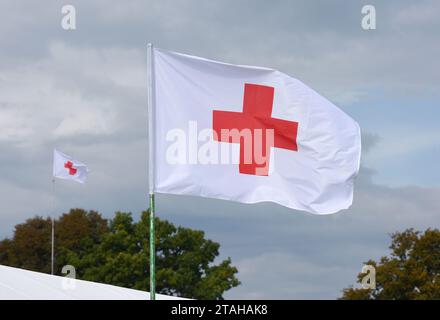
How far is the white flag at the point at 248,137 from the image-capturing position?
49.2ft

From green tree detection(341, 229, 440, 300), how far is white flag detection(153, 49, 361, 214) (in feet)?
144

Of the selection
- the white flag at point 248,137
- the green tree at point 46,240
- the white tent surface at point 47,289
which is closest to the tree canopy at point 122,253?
the green tree at point 46,240

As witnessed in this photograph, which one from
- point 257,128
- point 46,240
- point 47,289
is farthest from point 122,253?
point 257,128

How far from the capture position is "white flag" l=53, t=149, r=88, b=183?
4753cm

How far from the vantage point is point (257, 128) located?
15875mm

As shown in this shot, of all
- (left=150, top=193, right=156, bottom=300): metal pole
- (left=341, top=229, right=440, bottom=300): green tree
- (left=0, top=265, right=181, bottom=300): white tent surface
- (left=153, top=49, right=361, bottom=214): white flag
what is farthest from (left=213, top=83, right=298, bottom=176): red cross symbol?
(left=341, top=229, right=440, bottom=300): green tree

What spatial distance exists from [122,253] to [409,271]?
22391 mm

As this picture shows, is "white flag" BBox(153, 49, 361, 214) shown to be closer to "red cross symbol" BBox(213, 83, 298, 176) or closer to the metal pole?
"red cross symbol" BBox(213, 83, 298, 176)

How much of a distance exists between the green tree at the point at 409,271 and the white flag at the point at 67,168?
22.2m

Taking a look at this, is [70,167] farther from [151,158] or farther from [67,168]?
[151,158]

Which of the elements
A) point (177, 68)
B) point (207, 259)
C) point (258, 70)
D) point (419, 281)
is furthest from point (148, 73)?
point (207, 259)

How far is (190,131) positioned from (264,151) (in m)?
1.46

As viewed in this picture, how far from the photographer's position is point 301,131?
1602 cm
